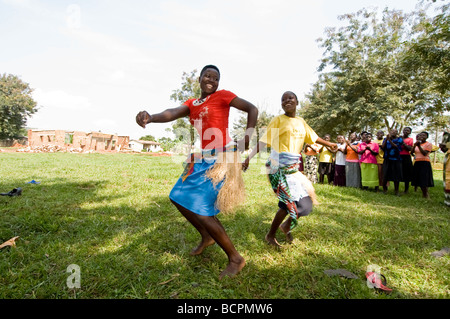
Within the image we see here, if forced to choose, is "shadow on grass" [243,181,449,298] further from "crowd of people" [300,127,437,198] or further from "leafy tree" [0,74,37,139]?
"leafy tree" [0,74,37,139]

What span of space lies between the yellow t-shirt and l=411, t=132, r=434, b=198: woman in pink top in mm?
5434

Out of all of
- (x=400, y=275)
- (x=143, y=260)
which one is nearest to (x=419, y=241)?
(x=400, y=275)

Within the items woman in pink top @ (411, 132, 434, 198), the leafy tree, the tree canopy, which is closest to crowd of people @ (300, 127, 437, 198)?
woman in pink top @ (411, 132, 434, 198)

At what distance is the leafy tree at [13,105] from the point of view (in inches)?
1486

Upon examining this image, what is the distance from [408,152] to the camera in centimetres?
768

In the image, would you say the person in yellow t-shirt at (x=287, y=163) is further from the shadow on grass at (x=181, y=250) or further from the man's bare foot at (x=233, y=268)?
the man's bare foot at (x=233, y=268)

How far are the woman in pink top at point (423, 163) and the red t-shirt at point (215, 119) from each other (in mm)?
6573

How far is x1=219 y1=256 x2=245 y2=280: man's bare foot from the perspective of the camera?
2488 millimetres

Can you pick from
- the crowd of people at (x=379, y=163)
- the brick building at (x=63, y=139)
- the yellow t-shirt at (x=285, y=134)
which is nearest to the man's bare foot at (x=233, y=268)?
the yellow t-shirt at (x=285, y=134)

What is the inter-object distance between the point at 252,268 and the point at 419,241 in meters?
2.41

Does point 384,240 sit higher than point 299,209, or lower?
lower

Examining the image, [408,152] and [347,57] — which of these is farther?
[347,57]

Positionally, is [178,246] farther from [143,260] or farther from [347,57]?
[347,57]
